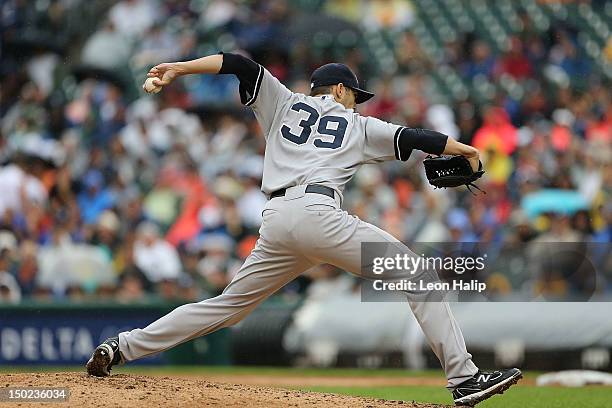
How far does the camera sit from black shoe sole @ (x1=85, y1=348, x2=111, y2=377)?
6.32m

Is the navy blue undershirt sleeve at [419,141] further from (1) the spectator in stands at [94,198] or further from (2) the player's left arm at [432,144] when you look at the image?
(1) the spectator in stands at [94,198]

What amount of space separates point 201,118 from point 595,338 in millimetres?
6347

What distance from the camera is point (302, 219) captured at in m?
5.88

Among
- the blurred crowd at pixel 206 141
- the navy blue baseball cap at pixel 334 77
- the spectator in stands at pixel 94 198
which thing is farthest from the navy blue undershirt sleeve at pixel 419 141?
the spectator in stands at pixel 94 198

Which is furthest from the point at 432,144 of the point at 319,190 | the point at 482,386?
the point at 482,386

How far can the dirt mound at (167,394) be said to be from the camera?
18.9 ft

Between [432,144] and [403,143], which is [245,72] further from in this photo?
[432,144]

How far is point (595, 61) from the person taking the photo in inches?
561

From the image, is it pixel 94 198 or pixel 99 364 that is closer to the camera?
pixel 99 364

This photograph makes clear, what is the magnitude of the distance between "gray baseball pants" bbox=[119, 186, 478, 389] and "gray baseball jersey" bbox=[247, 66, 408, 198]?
0.12 m

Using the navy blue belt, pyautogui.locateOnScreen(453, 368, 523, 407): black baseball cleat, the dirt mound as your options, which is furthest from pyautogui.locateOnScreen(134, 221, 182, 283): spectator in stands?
pyautogui.locateOnScreen(453, 368, 523, 407): black baseball cleat

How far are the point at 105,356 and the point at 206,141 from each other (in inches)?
303

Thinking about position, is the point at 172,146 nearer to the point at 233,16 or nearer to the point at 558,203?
the point at 233,16

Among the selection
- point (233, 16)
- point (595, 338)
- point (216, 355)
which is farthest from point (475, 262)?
point (233, 16)
